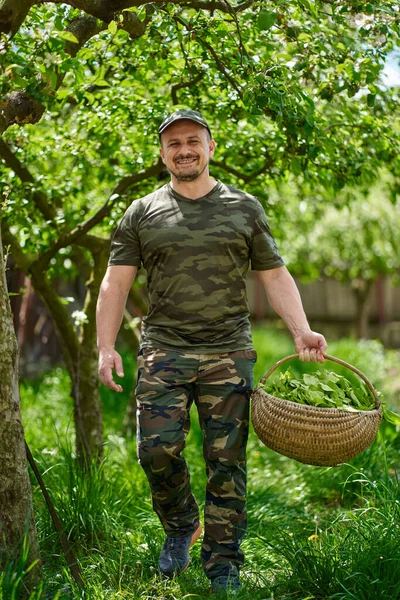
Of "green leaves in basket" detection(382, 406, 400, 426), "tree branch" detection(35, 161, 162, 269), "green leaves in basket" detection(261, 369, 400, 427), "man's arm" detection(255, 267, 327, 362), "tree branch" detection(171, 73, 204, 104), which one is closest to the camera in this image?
"green leaves in basket" detection(261, 369, 400, 427)

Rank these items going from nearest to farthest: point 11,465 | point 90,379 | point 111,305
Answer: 1. point 11,465
2. point 111,305
3. point 90,379

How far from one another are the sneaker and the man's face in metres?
1.61

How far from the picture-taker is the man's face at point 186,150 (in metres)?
3.71

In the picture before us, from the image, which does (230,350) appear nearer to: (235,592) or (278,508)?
(235,592)

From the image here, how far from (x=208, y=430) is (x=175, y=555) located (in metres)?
0.57

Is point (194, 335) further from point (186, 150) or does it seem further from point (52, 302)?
point (52, 302)

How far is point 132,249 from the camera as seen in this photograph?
149 inches

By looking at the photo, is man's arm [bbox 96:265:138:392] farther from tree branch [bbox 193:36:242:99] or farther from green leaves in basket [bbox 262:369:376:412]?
tree branch [bbox 193:36:242:99]

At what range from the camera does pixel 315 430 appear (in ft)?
11.1

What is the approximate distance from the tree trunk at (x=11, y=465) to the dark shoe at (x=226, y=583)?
2.48ft

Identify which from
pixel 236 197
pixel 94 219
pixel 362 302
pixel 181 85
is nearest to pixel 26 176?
pixel 94 219

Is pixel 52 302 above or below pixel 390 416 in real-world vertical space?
above

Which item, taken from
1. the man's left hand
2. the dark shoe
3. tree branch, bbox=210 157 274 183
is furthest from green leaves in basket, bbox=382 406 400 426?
tree branch, bbox=210 157 274 183

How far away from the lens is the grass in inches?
132
